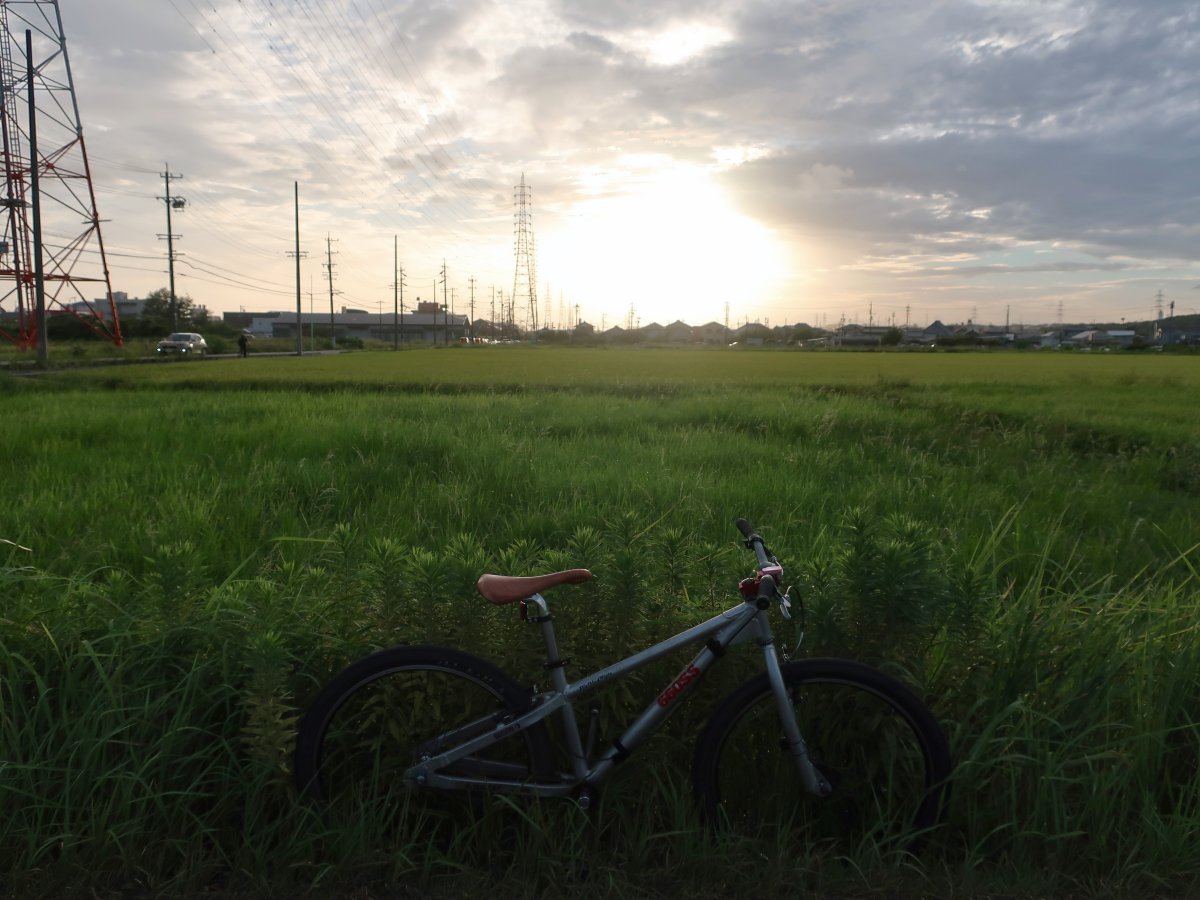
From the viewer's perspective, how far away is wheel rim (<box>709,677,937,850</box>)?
212 cm

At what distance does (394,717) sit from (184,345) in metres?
42.2

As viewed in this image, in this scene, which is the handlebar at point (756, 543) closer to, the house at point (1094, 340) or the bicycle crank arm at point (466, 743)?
the bicycle crank arm at point (466, 743)

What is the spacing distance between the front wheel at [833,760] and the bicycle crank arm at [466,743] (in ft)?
1.66

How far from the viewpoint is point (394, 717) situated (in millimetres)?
2213

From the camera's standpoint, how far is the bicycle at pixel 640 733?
2070mm

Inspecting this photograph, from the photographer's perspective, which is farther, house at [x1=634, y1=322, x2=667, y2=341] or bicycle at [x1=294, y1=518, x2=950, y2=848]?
house at [x1=634, y1=322, x2=667, y2=341]

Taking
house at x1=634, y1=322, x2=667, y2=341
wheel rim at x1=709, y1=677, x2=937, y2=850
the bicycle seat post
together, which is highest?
house at x1=634, y1=322, x2=667, y2=341

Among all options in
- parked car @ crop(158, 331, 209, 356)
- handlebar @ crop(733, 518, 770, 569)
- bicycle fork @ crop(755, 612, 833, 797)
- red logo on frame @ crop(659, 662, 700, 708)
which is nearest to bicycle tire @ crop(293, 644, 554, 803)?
red logo on frame @ crop(659, 662, 700, 708)

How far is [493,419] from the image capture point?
8.95 m

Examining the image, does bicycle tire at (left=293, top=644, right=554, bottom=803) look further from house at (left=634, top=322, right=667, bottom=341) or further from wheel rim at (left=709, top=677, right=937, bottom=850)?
house at (left=634, top=322, right=667, bottom=341)

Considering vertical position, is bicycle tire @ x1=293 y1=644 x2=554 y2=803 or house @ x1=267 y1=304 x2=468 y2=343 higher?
house @ x1=267 y1=304 x2=468 y2=343

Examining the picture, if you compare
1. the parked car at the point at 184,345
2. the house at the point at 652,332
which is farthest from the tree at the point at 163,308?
the house at the point at 652,332

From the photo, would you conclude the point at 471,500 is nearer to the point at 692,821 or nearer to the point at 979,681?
the point at 692,821

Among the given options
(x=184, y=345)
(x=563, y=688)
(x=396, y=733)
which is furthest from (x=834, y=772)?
(x=184, y=345)
